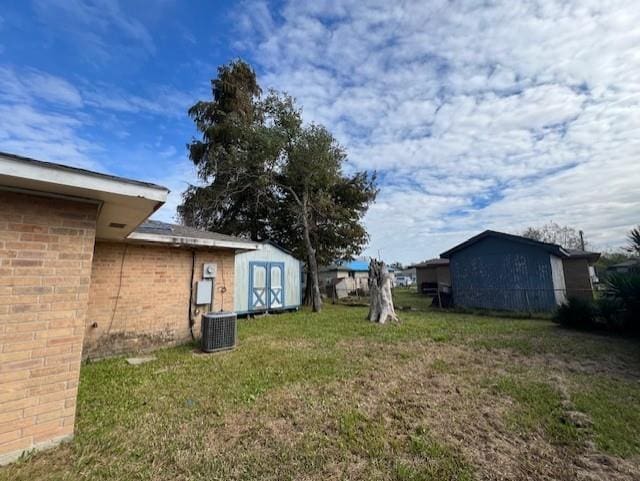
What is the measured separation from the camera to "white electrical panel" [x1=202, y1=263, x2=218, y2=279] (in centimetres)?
683

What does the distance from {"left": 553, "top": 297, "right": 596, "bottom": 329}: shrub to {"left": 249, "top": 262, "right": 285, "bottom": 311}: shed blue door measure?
10.3m

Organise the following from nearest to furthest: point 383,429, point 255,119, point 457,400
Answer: point 383,429 → point 457,400 → point 255,119

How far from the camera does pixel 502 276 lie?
41.7 ft

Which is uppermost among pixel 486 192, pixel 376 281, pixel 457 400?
pixel 486 192

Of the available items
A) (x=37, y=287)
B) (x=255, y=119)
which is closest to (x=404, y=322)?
(x=37, y=287)

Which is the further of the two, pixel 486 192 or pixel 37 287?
pixel 486 192

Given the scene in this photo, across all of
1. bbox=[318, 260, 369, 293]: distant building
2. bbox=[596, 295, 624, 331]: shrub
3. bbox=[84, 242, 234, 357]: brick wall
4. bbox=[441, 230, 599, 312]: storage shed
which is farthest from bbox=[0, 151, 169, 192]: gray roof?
bbox=[318, 260, 369, 293]: distant building

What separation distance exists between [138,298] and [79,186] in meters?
4.13

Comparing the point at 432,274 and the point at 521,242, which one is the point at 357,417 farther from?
the point at 432,274

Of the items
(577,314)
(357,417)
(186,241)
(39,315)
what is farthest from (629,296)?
(39,315)

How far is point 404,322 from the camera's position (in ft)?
30.8

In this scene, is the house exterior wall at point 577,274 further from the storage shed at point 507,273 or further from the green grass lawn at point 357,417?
the green grass lawn at point 357,417

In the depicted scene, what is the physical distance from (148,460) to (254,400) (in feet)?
4.48

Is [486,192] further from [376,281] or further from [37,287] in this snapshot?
[37,287]
